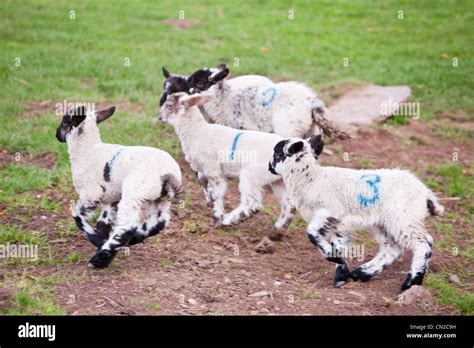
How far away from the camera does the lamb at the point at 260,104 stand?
28.8ft

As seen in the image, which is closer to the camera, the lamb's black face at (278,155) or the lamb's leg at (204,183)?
the lamb's black face at (278,155)

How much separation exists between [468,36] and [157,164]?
1129cm

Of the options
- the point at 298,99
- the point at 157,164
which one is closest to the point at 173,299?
the point at 157,164

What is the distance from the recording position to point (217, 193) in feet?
26.7

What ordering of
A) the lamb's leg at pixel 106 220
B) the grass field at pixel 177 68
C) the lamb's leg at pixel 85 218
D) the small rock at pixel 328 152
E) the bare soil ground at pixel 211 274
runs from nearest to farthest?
the bare soil ground at pixel 211 274, the lamb's leg at pixel 85 218, the lamb's leg at pixel 106 220, the grass field at pixel 177 68, the small rock at pixel 328 152

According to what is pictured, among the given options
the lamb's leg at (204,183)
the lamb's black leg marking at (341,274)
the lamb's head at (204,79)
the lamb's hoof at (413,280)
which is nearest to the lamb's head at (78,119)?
the lamb's leg at (204,183)

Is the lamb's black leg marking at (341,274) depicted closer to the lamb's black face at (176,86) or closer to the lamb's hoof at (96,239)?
the lamb's hoof at (96,239)

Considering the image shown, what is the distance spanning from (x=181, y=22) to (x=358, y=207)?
1077cm

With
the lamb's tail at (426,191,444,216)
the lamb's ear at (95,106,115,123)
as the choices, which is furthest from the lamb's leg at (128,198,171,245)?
the lamb's tail at (426,191,444,216)

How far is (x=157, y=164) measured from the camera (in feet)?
22.2

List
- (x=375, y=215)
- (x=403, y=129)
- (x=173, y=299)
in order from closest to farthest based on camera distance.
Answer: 1. (x=173, y=299)
2. (x=375, y=215)
3. (x=403, y=129)

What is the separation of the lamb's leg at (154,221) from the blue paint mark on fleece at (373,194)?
5.91ft

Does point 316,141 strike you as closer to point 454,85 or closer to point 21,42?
point 454,85

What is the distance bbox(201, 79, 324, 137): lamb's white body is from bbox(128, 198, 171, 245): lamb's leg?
1.93 meters
